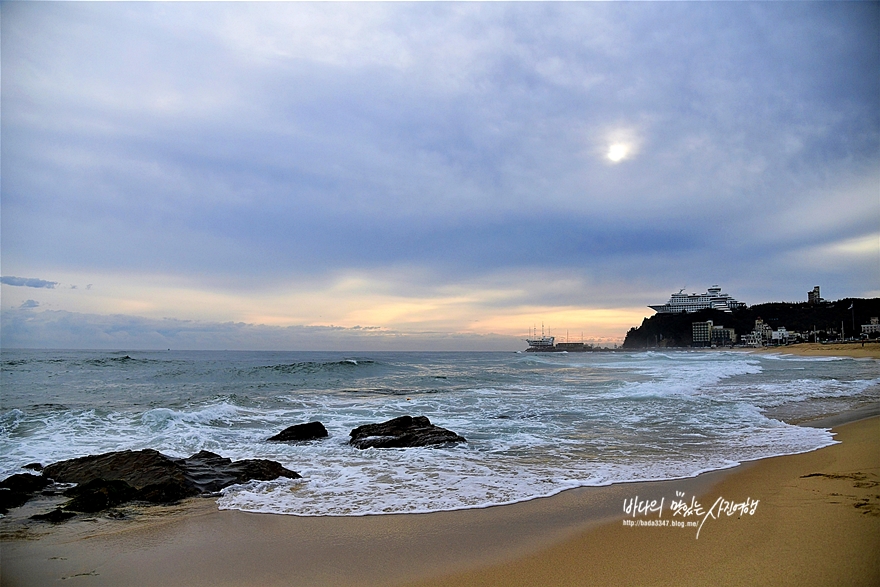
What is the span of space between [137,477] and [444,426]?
679cm

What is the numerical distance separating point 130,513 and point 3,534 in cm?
105

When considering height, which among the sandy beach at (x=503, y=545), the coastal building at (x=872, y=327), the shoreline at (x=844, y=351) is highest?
the coastal building at (x=872, y=327)

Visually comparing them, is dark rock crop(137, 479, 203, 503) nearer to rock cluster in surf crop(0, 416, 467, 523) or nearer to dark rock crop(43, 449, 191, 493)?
rock cluster in surf crop(0, 416, 467, 523)

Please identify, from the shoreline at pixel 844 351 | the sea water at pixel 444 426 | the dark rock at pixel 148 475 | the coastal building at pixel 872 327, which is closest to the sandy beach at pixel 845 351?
the shoreline at pixel 844 351

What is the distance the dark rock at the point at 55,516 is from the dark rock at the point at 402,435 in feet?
15.3

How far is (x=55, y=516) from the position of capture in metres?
5.21

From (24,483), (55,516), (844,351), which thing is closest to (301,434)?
(24,483)

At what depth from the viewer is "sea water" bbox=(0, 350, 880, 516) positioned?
20.4ft

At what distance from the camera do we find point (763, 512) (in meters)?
4.71

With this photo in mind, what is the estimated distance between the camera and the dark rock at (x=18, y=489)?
568 centimetres

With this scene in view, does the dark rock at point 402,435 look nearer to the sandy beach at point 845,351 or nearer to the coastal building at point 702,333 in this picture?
the sandy beach at point 845,351

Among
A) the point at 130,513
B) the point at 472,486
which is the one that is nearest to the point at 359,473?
the point at 472,486

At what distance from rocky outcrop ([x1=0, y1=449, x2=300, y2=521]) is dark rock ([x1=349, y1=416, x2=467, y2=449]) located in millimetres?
2487

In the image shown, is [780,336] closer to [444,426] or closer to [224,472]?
[444,426]
